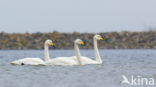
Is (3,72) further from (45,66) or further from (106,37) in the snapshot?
(106,37)

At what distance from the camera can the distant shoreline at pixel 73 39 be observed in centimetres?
5262

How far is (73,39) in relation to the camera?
5494cm

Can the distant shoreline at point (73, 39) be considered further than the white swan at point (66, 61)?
Yes

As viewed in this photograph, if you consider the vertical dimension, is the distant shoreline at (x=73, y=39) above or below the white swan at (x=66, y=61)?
below

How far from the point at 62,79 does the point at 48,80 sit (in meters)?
0.50

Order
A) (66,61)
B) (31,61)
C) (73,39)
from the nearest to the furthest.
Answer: (66,61) → (31,61) → (73,39)

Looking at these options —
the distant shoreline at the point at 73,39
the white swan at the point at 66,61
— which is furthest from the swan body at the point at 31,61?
the distant shoreline at the point at 73,39

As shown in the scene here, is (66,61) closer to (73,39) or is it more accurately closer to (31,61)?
(31,61)

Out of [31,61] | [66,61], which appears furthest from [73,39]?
[66,61]

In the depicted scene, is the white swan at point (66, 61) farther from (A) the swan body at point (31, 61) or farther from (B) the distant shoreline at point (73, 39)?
(B) the distant shoreline at point (73, 39)

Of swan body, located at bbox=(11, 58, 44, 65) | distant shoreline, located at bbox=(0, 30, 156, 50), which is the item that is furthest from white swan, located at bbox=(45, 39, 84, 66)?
distant shoreline, located at bbox=(0, 30, 156, 50)

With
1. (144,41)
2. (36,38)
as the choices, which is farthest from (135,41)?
(36,38)

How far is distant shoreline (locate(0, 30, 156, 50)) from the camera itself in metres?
52.6

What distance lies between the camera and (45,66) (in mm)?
18703
